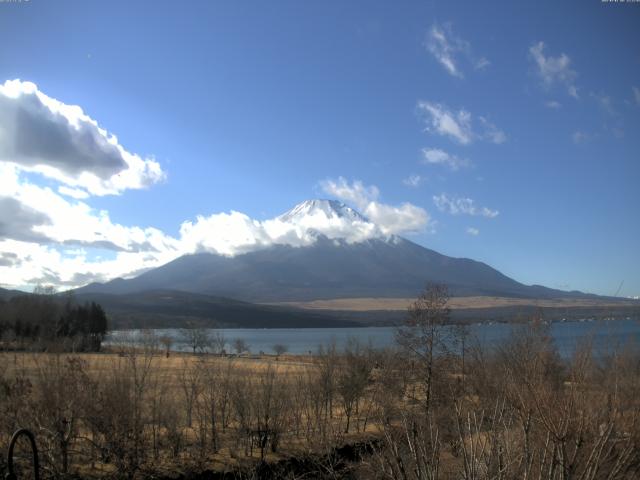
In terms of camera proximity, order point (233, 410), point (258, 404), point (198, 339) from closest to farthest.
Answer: point (258, 404)
point (233, 410)
point (198, 339)

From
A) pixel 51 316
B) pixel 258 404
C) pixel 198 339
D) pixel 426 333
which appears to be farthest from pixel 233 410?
pixel 198 339

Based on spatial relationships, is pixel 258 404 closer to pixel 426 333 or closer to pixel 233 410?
pixel 233 410

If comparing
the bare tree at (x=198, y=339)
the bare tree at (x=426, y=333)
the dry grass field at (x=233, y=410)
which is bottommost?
the bare tree at (x=198, y=339)

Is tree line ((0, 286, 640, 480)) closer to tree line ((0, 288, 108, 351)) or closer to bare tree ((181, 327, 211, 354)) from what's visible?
tree line ((0, 288, 108, 351))

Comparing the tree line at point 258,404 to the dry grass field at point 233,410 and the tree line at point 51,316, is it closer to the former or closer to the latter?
the dry grass field at point 233,410

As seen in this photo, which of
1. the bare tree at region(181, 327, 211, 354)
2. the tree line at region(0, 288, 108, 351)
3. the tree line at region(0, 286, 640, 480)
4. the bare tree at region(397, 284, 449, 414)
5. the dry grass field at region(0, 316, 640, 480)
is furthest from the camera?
the bare tree at region(181, 327, 211, 354)

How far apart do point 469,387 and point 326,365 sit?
9303 mm

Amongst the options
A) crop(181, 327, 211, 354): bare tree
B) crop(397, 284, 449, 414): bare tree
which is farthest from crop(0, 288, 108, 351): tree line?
crop(397, 284, 449, 414): bare tree

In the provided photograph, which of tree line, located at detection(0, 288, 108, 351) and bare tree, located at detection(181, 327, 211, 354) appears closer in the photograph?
tree line, located at detection(0, 288, 108, 351)

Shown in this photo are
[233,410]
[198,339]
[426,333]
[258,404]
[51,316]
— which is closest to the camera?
[258,404]

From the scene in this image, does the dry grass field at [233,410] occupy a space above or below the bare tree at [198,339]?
above

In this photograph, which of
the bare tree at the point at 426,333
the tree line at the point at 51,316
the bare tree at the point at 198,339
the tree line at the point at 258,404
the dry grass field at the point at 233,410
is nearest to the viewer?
the tree line at the point at 258,404

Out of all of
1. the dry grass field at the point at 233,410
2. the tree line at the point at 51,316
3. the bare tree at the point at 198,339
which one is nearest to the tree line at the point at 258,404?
the dry grass field at the point at 233,410

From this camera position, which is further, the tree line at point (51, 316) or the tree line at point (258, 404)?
the tree line at point (51, 316)
